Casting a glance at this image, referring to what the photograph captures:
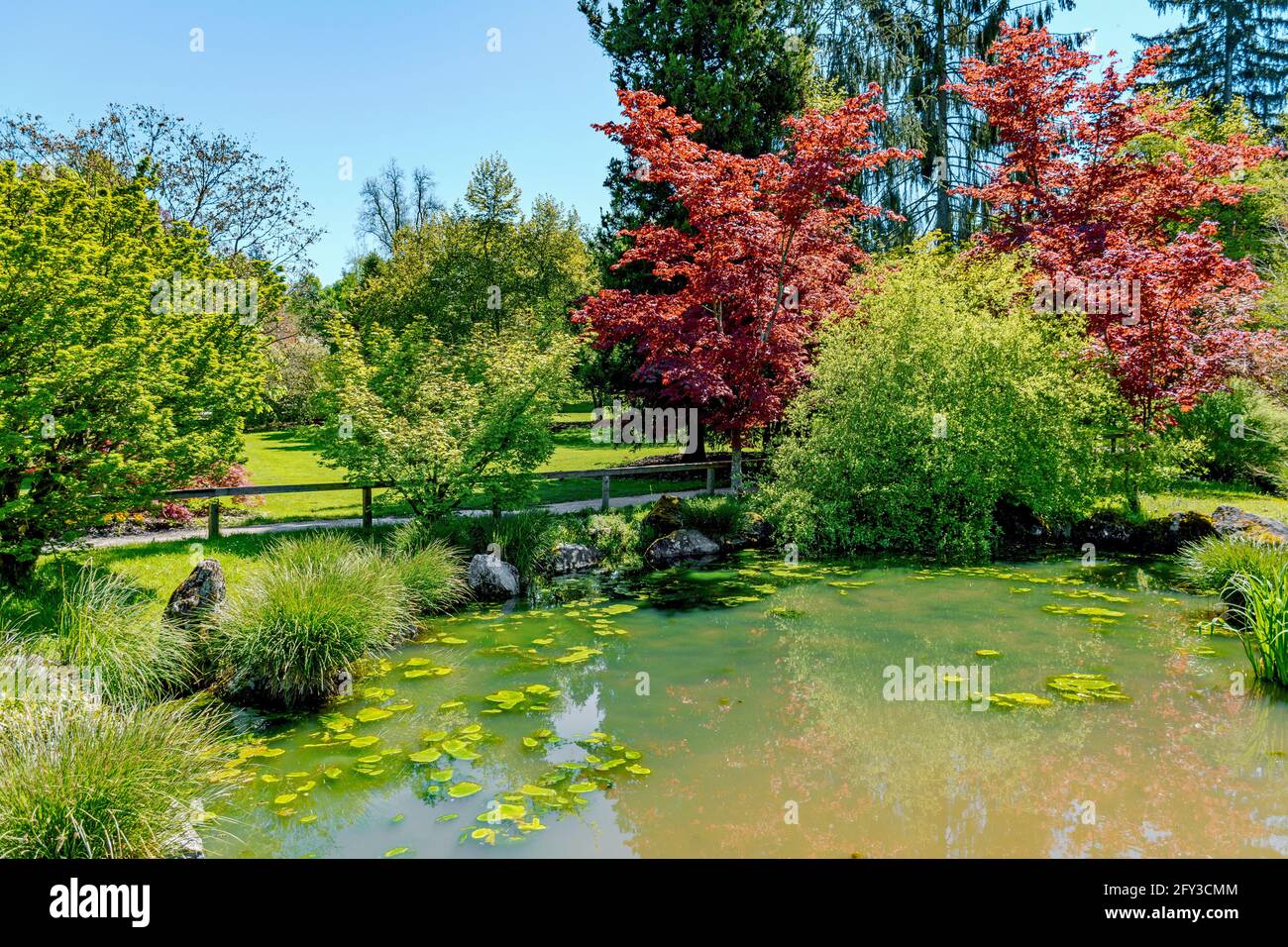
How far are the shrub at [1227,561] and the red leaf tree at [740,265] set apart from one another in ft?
21.0

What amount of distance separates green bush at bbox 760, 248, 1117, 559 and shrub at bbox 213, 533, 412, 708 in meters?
7.31

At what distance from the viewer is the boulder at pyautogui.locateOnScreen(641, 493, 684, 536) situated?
12.8 m

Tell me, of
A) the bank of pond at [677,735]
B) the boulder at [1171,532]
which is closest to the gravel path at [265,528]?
→ the bank of pond at [677,735]

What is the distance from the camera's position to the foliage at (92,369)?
6.96 metres

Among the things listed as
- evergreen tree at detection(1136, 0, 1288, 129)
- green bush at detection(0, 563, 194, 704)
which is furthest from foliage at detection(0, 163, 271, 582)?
evergreen tree at detection(1136, 0, 1288, 129)

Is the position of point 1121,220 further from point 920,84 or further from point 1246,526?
point 920,84

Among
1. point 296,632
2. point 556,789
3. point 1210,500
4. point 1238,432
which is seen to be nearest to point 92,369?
point 296,632

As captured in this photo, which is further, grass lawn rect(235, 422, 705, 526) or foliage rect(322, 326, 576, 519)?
grass lawn rect(235, 422, 705, 526)

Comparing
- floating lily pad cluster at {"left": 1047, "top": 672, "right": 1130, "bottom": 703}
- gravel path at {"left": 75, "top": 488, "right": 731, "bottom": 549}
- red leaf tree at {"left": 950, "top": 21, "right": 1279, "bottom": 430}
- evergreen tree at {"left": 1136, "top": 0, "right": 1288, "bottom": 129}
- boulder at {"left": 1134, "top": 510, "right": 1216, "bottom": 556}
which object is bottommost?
floating lily pad cluster at {"left": 1047, "top": 672, "right": 1130, "bottom": 703}

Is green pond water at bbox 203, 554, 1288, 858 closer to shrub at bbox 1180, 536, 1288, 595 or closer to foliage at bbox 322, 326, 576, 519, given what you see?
shrub at bbox 1180, 536, 1288, 595

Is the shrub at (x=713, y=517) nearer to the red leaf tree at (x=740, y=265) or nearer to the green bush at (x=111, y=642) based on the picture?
the red leaf tree at (x=740, y=265)
